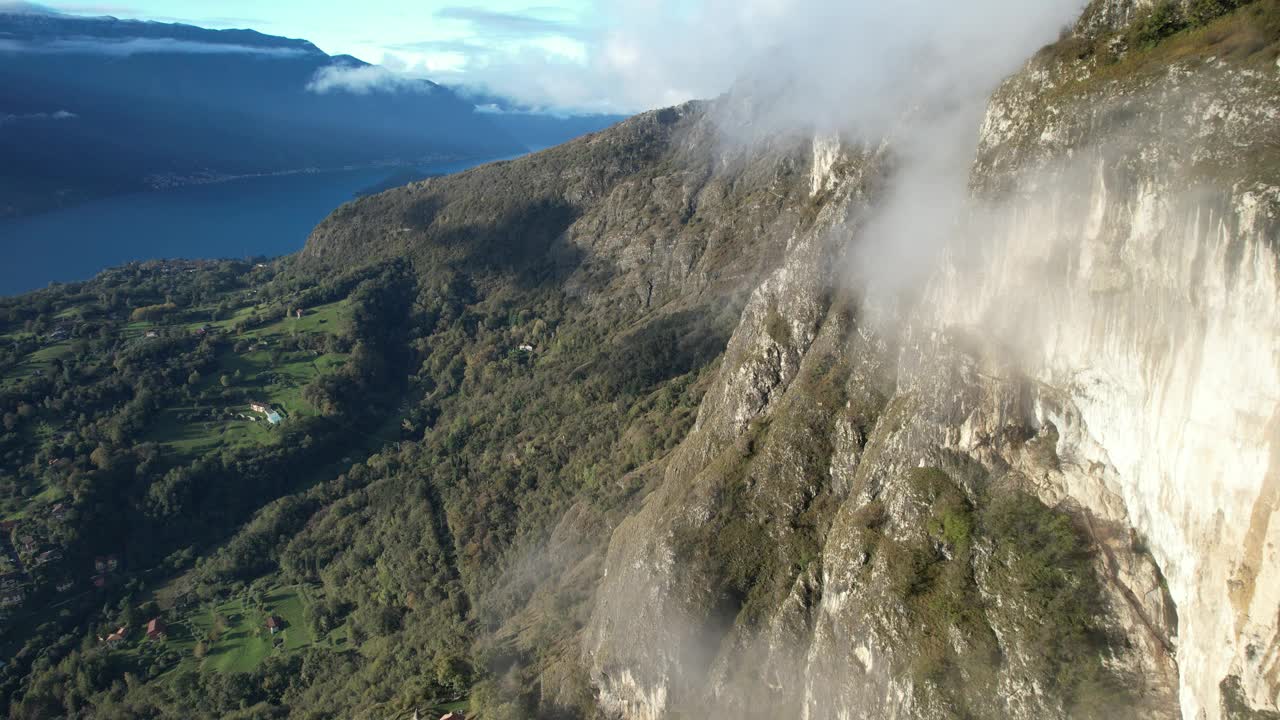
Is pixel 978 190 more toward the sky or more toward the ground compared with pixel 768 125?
more toward the ground

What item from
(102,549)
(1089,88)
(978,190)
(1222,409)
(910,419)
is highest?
(1089,88)

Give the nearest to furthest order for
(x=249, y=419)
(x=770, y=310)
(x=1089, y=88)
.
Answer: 1. (x=1089, y=88)
2. (x=770, y=310)
3. (x=249, y=419)

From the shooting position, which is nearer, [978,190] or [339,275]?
[978,190]

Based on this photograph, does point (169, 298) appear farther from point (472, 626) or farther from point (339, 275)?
point (472, 626)

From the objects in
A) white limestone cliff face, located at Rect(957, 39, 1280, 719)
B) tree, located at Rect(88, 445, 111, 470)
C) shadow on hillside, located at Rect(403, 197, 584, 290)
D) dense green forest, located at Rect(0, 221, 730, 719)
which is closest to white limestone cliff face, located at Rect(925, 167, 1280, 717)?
white limestone cliff face, located at Rect(957, 39, 1280, 719)

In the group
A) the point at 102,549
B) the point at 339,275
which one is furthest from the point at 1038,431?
the point at 339,275

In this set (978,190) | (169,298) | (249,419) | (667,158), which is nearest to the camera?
(978,190)
